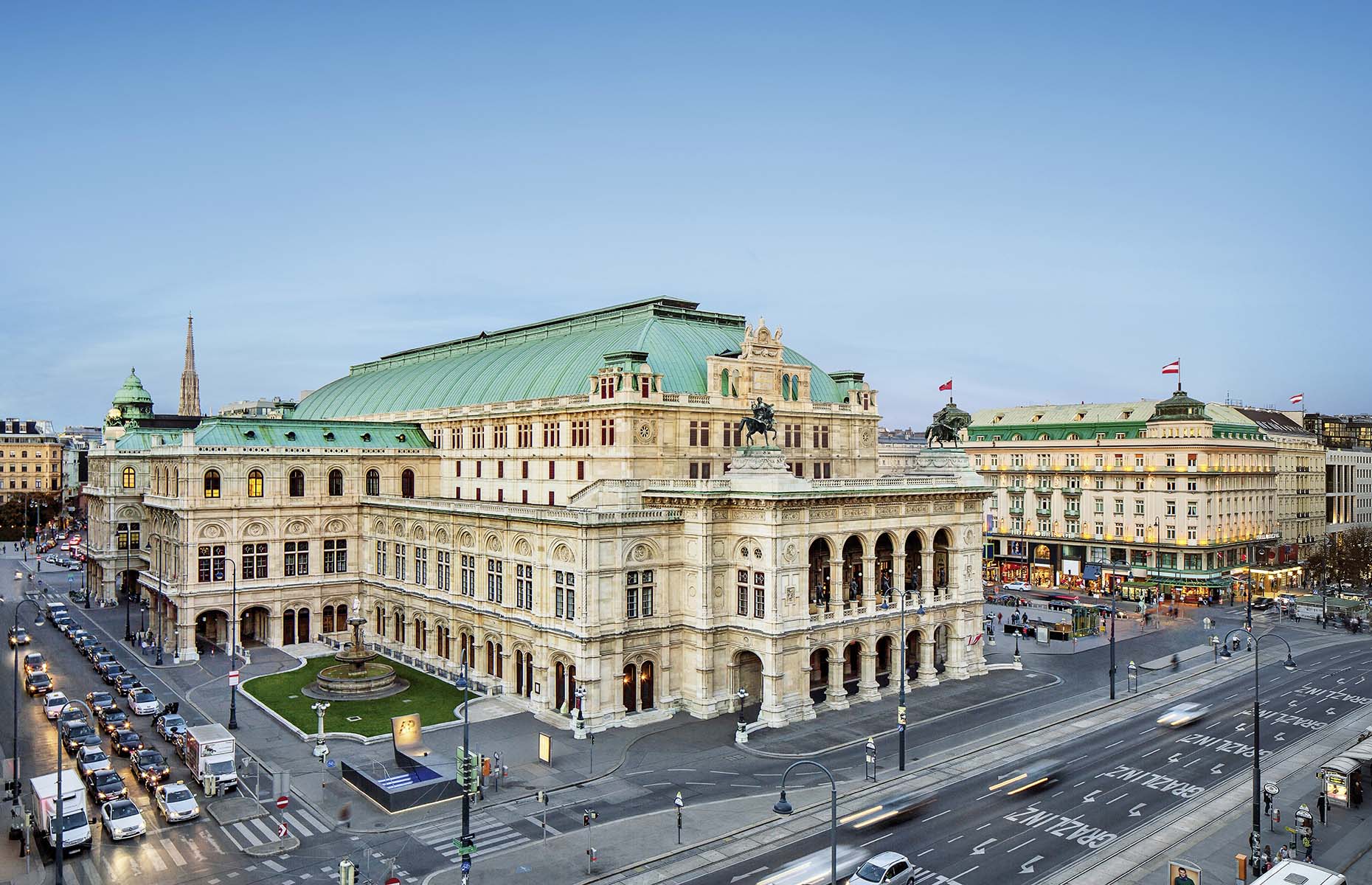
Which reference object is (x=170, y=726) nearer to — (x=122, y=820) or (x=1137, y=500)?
(x=122, y=820)

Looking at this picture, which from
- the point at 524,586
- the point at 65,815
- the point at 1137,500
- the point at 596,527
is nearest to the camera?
the point at 65,815

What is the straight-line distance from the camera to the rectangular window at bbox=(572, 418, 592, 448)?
74688mm

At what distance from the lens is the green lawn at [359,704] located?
61.5 m

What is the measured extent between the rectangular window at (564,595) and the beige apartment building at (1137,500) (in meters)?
73.3

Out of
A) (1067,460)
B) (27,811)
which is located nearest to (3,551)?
(27,811)

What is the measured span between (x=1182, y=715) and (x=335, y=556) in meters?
72.2

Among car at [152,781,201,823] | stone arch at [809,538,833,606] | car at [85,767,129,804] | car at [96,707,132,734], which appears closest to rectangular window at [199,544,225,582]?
car at [96,707,132,734]

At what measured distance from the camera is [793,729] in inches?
2432

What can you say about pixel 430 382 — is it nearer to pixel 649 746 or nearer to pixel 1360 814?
pixel 649 746

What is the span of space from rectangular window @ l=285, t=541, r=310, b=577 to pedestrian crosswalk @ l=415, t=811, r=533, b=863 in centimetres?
4810

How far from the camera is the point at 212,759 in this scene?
50.3 metres

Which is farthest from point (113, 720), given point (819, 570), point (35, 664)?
point (819, 570)

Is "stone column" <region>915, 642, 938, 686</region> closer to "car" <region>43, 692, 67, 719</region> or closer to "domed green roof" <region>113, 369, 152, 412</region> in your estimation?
"car" <region>43, 692, 67, 719</region>

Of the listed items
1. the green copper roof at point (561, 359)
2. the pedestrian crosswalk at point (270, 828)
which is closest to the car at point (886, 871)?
the pedestrian crosswalk at point (270, 828)
